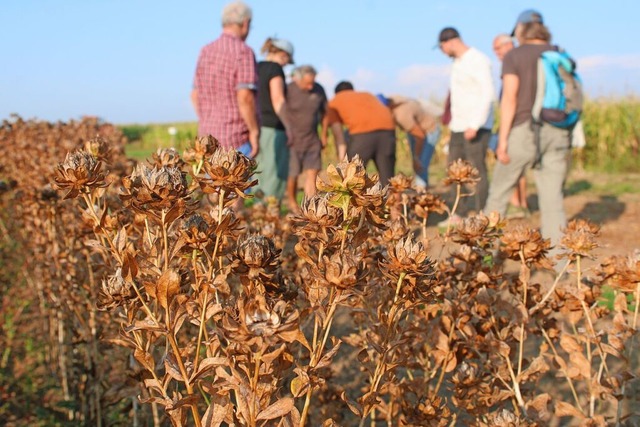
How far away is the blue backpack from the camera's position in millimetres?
4586

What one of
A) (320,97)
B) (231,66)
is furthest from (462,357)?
(320,97)

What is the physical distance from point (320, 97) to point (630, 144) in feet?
35.9

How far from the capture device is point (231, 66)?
4.52 meters

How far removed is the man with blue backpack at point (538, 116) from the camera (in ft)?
15.2

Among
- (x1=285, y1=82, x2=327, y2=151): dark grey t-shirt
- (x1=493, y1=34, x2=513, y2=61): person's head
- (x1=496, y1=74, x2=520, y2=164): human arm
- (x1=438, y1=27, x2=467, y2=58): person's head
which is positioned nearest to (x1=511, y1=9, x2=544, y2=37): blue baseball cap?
(x1=496, y1=74, x2=520, y2=164): human arm

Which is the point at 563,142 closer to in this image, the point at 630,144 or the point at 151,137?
the point at 630,144

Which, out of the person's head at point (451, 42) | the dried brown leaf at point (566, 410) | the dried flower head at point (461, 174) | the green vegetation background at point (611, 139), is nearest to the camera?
the dried brown leaf at point (566, 410)

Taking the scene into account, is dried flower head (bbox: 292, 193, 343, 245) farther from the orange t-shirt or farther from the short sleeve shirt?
the orange t-shirt

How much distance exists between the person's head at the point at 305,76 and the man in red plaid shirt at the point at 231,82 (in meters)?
1.95

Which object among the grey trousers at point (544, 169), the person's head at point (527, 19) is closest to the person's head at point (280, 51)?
the person's head at point (527, 19)

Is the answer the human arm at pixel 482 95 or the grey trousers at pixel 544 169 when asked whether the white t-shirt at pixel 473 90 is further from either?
the grey trousers at pixel 544 169

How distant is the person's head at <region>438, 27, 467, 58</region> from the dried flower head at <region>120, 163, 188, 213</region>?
5.42m

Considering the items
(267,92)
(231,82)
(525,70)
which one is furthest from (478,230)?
(267,92)

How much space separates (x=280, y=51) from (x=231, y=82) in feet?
4.87
